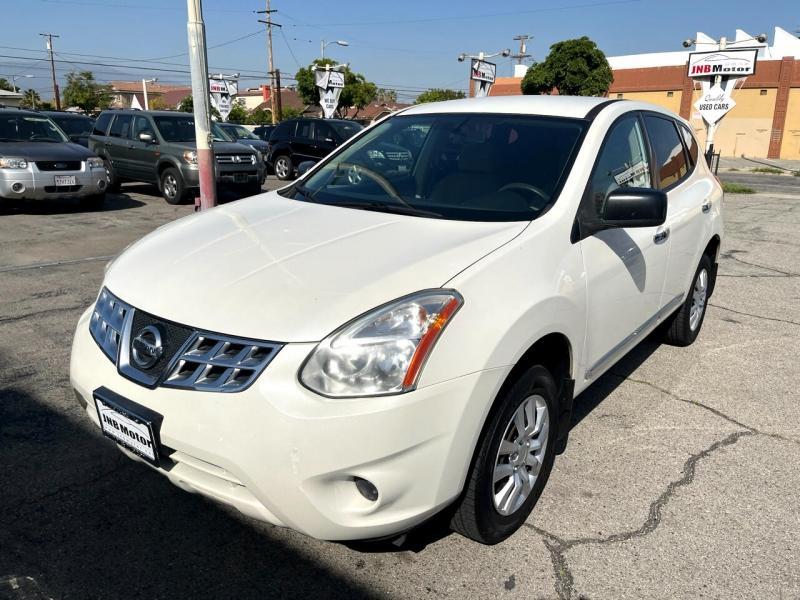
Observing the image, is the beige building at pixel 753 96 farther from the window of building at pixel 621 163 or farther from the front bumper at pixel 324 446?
the front bumper at pixel 324 446

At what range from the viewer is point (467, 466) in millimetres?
2217

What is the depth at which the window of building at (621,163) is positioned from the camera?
10.3 feet

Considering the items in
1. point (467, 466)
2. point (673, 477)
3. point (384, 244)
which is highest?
point (384, 244)

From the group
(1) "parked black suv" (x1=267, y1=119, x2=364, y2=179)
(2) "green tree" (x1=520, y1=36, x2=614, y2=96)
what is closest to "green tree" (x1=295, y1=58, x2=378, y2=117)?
(2) "green tree" (x1=520, y1=36, x2=614, y2=96)

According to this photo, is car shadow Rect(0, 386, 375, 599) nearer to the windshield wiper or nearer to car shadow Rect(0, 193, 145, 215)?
the windshield wiper

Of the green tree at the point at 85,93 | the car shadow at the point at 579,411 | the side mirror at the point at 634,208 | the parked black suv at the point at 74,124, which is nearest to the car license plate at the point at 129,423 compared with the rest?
the car shadow at the point at 579,411

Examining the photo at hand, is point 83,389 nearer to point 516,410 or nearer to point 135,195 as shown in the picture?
point 516,410

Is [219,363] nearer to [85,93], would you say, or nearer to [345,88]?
[345,88]

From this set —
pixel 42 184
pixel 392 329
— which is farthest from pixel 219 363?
pixel 42 184

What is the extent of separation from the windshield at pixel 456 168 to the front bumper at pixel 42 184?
27.3 feet

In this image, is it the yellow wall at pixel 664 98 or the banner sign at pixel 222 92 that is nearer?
the banner sign at pixel 222 92

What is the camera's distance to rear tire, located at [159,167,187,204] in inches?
490

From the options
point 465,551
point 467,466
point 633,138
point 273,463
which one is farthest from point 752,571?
point 633,138

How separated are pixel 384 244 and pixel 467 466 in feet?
3.03
